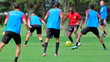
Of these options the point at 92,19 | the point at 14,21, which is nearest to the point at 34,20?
the point at 92,19

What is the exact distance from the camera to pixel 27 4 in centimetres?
3039

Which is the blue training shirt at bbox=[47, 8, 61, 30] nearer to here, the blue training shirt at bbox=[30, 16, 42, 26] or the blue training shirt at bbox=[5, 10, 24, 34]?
the blue training shirt at bbox=[5, 10, 24, 34]

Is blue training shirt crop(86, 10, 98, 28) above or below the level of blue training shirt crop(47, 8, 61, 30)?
below

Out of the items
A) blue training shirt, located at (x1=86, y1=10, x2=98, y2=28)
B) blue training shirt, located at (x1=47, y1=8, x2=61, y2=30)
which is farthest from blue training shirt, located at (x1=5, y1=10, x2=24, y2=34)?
blue training shirt, located at (x1=86, y1=10, x2=98, y2=28)

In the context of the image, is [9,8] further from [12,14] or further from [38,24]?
[12,14]

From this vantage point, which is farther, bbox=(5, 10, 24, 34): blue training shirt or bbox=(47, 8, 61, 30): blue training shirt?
bbox=(47, 8, 61, 30): blue training shirt

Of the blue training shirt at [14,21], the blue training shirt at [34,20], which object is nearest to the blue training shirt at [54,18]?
the blue training shirt at [14,21]

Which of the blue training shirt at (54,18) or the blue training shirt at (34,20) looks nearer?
the blue training shirt at (54,18)

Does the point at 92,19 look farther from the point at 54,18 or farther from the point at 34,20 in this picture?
the point at 34,20

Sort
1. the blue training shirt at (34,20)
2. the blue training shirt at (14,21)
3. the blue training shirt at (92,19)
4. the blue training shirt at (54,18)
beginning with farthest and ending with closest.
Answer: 1. the blue training shirt at (34,20)
2. the blue training shirt at (92,19)
3. the blue training shirt at (54,18)
4. the blue training shirt at (14,21)

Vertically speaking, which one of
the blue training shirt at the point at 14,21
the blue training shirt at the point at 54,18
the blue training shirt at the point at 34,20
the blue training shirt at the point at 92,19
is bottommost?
the blue training shirt at the point at 34,20

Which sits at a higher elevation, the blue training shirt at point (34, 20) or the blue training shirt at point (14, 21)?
the blue training shirt at point (14, 21)

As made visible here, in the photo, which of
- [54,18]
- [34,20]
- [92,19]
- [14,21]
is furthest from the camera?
[34,20]

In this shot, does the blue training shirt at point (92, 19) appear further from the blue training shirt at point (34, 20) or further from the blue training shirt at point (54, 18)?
the blue training shirt at point (34, 20)
